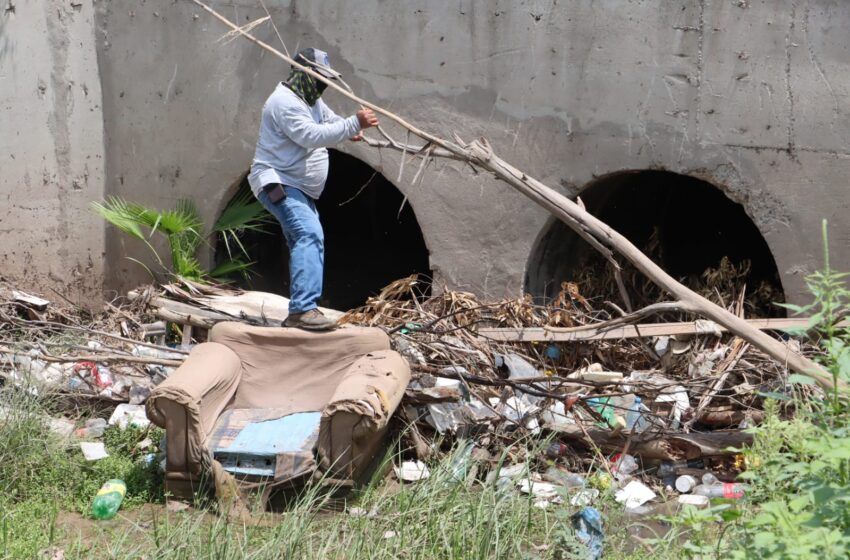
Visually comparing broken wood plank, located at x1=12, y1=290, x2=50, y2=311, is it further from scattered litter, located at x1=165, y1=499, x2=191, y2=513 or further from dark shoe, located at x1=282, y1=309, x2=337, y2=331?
scattered litter, located at x1=165, y1=499, x2=191, y2=513

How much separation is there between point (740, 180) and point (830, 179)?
55cm

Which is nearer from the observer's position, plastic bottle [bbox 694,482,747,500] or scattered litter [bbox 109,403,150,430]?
plastic bottle [bbox 694,482,747,500]

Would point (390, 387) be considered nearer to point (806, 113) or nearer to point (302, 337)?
point (302, 337)

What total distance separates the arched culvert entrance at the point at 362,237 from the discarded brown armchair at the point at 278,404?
3.82 m

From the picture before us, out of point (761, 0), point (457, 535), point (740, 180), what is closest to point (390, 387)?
point (457, 535)

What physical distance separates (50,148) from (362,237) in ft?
10.4

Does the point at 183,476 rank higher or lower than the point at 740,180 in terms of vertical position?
lower

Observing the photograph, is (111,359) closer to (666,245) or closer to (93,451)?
(93,451)

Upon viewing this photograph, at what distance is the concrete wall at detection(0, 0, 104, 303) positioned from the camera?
28.2 feet

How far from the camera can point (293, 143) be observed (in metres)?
6.22

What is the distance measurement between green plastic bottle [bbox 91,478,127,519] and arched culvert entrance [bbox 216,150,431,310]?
4.68 meters

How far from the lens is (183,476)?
5.30 m

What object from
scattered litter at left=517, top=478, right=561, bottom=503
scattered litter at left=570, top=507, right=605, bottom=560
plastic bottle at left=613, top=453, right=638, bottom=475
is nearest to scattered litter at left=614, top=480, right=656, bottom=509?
plastic bottle at left=613, top=453, right=638, bottom=475

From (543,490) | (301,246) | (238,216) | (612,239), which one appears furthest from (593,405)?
(238,216)
